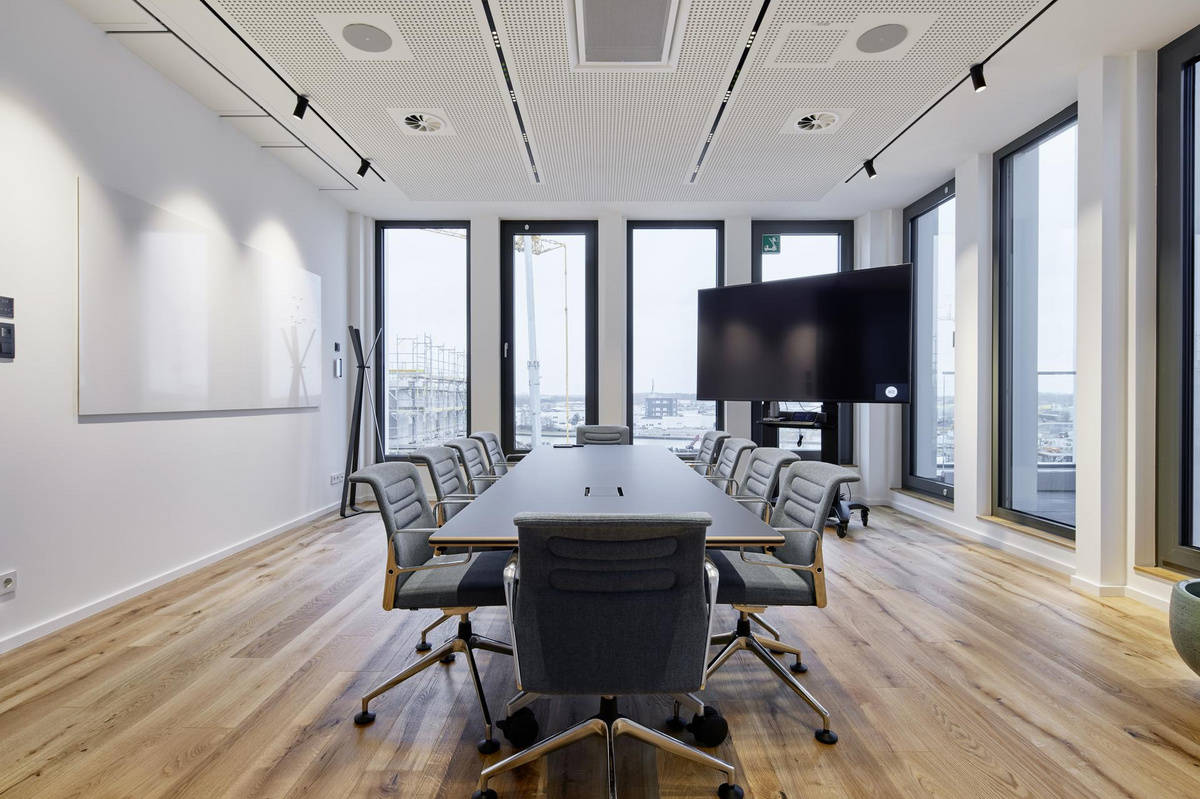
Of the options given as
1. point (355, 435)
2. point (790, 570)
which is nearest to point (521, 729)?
point (790, 570)

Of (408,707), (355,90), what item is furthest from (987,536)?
(355,90)

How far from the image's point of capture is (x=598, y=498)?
246 cm

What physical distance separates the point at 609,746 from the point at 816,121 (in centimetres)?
395

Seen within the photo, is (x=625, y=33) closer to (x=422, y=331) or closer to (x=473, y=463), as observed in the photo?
(x=473, y=463)

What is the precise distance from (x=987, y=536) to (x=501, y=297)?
→ 5.12m

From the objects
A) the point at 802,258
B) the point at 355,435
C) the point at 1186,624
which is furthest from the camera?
the point at 802,258

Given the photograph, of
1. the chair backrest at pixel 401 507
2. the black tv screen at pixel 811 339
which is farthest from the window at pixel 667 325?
the chair backrest at pixel 401 507

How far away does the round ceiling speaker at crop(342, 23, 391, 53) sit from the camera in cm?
293

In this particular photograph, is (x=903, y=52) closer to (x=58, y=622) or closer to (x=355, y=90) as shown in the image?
(x=355, y=90)

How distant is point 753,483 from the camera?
3100 millimetres

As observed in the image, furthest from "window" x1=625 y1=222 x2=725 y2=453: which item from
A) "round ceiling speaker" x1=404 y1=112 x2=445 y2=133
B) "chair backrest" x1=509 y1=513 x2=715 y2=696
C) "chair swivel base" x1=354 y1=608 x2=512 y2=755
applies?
"chair backrest" x1=509 y1=513 x2=715 y2=696

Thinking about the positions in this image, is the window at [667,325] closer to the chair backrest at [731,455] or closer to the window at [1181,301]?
the chair backrest at [731,455]

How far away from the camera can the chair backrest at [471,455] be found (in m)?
3.55

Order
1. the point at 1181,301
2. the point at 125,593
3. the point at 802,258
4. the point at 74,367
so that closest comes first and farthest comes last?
the point at 74,367, the point at 1181,301, the point at 125,593, the point at 802,258
